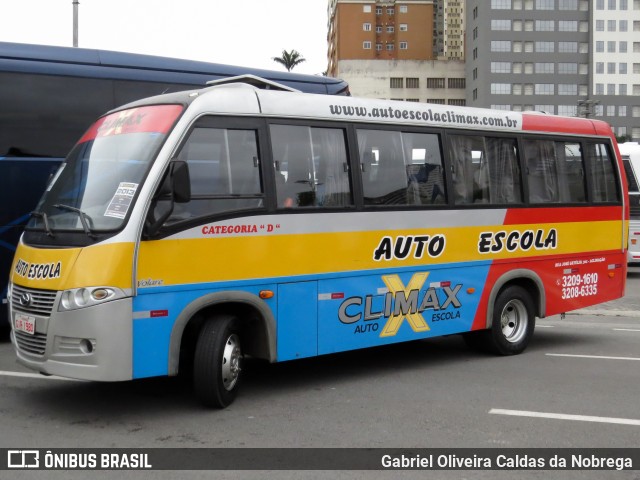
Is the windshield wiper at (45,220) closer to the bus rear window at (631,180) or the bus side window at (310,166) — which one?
the bus side window at (310,166)

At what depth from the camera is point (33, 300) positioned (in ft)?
22.8

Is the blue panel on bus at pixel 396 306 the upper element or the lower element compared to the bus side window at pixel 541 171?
→ lower

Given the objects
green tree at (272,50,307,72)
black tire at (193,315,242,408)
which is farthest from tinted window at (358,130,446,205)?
green tree at (272,50,307,72)

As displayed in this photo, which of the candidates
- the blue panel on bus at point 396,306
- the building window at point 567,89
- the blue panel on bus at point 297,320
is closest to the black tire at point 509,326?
the blue panel on bus at point 396,306

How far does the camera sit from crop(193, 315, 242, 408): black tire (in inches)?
281

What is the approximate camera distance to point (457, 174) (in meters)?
9.67

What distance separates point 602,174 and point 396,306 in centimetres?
444

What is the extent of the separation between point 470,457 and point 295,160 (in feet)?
11.3

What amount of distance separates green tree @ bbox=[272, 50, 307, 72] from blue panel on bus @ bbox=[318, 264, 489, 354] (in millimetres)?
104769

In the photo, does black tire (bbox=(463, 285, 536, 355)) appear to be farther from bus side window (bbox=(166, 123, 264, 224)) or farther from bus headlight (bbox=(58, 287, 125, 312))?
bus headlight (bbox=(58, 287, 125, 312))

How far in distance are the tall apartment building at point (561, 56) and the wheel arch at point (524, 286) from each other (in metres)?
103

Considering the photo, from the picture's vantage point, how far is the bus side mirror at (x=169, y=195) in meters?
6.89
